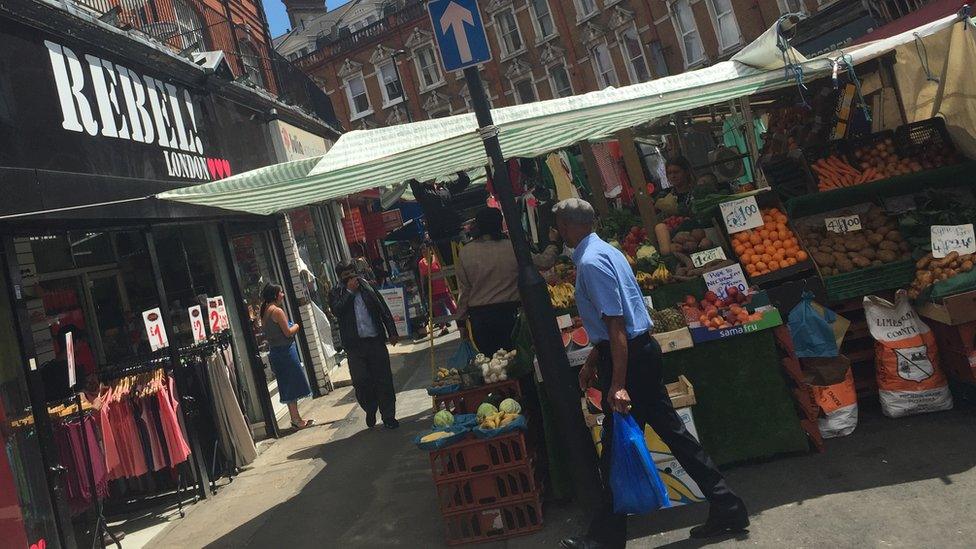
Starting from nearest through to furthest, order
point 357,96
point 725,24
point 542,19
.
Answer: point 725,24, point 542,19, point 357,96

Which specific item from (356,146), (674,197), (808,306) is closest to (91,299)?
(356,146)

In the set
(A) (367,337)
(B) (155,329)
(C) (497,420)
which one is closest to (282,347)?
(A) (367,337)

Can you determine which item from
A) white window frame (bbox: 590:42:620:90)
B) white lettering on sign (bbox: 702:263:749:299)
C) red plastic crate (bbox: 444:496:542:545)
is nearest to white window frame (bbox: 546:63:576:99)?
white window frame (bbox: 590:42:620:90)

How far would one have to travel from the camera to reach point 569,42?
31984mm

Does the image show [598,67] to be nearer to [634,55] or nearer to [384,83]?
[634,55]

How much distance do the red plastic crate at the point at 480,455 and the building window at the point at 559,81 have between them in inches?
1192

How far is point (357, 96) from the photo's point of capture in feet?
133

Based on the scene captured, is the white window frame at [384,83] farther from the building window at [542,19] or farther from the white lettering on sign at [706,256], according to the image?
the white lettering on sign at [706,256]

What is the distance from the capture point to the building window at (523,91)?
114ft

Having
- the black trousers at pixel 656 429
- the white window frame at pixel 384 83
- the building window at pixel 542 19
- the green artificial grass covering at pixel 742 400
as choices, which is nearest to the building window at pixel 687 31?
the building window at pixel 542 19

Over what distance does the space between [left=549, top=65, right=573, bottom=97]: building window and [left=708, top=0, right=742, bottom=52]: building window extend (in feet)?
29.1

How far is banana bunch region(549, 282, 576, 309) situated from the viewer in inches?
227

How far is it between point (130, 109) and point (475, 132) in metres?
4.11

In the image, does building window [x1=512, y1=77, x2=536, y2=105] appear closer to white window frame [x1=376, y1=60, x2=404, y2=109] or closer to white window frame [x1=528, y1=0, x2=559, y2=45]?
white window frame [x1=528, y1=0, x2=559, y2=45]
